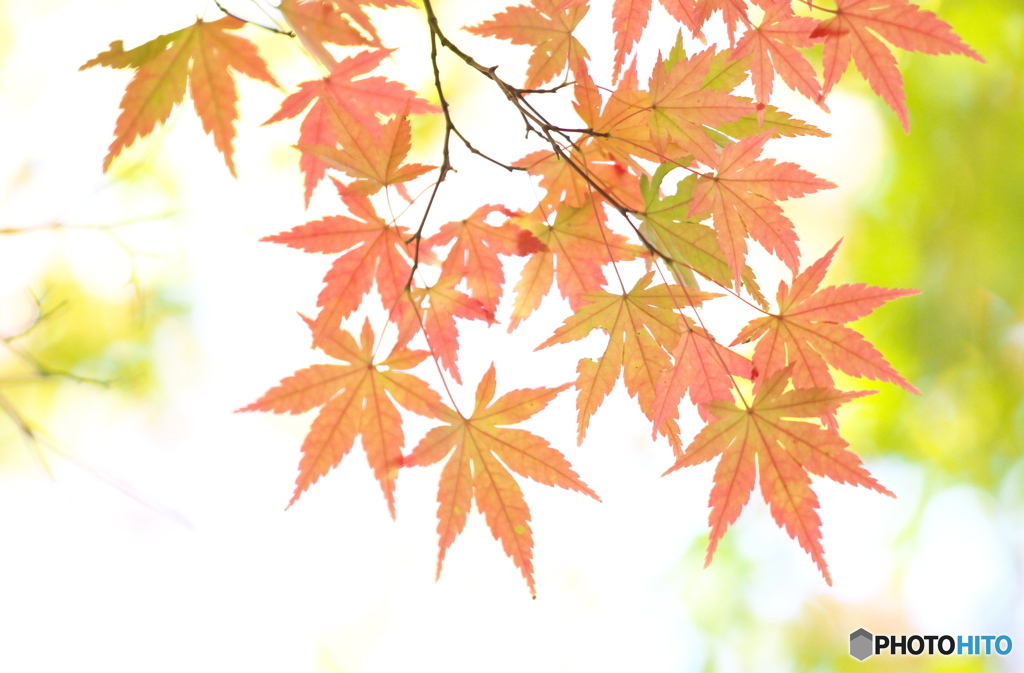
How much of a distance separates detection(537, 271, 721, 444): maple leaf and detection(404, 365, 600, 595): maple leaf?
0.07 meters

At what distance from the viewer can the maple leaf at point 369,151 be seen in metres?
0.72

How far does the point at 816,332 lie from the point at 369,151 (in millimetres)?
559

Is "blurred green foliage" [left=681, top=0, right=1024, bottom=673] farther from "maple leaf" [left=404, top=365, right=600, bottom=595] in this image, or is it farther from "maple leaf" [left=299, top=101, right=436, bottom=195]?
"maple leaf" [left=299, top=101, right=436, bottom=195]

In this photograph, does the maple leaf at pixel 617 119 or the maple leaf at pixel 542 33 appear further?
the maple leaf at pixel 542 33

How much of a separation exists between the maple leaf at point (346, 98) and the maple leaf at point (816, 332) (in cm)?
51

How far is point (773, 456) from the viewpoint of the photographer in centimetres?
72

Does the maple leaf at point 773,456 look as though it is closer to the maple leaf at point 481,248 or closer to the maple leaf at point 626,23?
the maple leaf at point 481,248

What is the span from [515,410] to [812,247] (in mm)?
3648

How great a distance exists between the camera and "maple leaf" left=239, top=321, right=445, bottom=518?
2.49 feet

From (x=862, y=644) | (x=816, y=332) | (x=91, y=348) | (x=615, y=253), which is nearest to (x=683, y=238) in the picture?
(x=615, y=253)

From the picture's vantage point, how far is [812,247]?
3.91m

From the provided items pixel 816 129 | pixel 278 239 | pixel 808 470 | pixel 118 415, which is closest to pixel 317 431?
pixel 278 239

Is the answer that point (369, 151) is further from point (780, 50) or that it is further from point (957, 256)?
point (957, 256)

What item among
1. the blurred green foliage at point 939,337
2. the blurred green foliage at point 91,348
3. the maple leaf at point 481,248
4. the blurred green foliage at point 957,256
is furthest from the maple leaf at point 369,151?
the blurred green foliage at point 957,256
